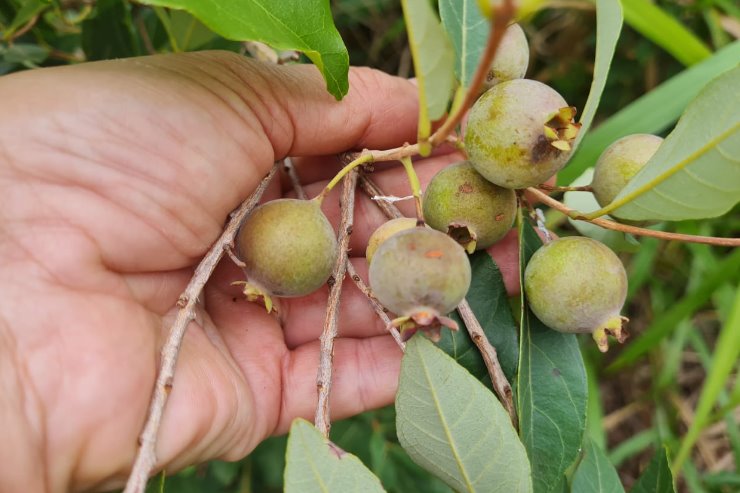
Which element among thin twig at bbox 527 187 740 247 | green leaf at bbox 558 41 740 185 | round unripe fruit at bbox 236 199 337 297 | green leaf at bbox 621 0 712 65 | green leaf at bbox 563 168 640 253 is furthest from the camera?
green leaf at bbox 621 0 712 65

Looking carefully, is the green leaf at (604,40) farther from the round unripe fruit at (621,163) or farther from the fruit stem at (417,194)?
the fruit stem at (417,194)

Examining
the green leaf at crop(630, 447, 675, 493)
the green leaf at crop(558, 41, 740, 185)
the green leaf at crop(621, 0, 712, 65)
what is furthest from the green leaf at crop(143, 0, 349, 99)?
the green leaf at crop(621, 0, 712, 65)

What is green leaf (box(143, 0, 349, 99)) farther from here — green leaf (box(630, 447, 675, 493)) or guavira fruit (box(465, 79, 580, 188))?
green leaf (box(630, 447, 675, 493))

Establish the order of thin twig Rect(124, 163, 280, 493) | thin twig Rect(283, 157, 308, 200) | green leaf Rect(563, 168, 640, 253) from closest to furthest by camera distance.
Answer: thin twig Rect(124, 163, 280, 493)
green leaf Rect(563, 168, 640, 253)
thin twig Rect(283, 157, 308, 200)

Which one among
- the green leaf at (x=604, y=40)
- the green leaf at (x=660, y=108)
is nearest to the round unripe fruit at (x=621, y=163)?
the green leaf at (x=604, y=40)

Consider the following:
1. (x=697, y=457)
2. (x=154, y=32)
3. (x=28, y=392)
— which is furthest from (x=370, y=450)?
(x=697, y=457)

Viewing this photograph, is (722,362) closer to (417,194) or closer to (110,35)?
(417,194)

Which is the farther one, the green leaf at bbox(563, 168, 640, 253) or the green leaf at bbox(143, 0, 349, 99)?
the green leaf at bbox(563, 168, 640, 253)

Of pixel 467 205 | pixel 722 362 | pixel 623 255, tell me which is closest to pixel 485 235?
pixel 467 205
